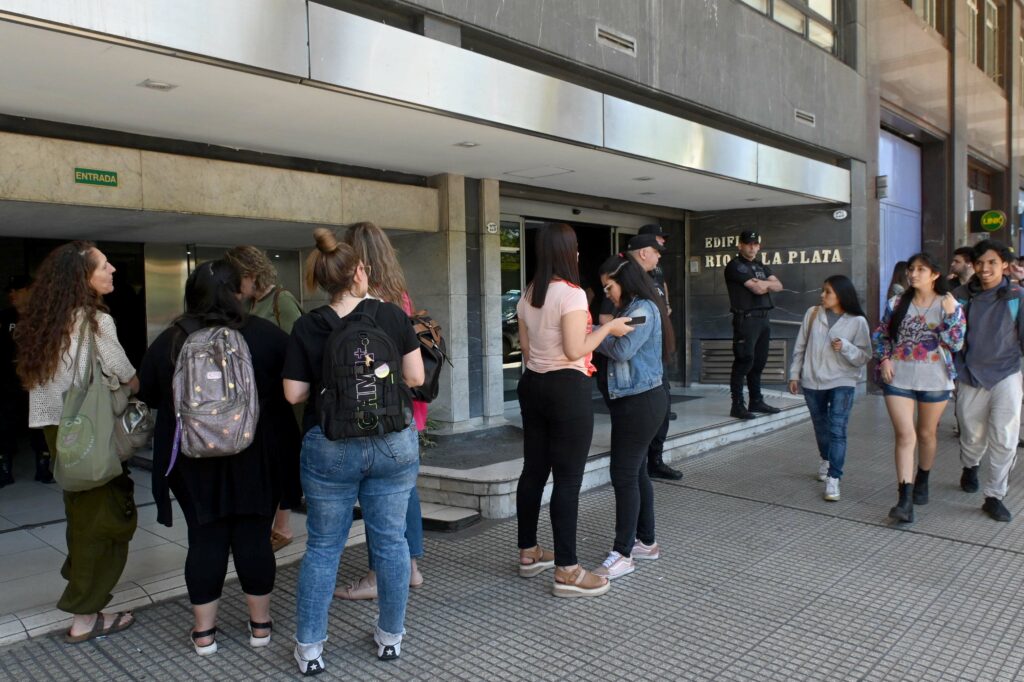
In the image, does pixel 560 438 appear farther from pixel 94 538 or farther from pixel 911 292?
pixel 911 292

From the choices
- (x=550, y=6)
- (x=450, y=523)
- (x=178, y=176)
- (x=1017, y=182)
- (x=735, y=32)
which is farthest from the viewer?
(x=1017, y=182)

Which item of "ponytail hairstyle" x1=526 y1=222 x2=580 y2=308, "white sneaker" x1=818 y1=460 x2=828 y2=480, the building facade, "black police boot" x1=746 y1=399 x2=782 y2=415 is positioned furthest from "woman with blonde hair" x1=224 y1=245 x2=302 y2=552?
"black police boot" x1=746 y1=399 x2=782 y2=415

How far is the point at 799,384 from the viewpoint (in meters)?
6.08

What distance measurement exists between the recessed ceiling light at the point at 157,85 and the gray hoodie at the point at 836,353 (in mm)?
4464

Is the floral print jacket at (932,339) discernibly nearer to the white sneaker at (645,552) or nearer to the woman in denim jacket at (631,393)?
the woman in denim jacket at (631,393)

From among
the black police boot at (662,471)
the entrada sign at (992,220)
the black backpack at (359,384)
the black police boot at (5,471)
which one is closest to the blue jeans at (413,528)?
the black backpack at (359,384)

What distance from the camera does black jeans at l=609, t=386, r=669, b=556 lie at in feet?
13.2

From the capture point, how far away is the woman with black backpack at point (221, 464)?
313 cm

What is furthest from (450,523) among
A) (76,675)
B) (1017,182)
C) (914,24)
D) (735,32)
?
(1017,182)

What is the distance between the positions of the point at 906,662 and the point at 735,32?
7.59m

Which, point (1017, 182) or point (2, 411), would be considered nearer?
point (2, 411)

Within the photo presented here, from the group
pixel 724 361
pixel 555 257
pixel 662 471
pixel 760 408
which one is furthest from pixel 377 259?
pixel 724 361

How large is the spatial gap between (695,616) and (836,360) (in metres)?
2.72

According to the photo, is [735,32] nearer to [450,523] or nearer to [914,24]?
[914,24]
